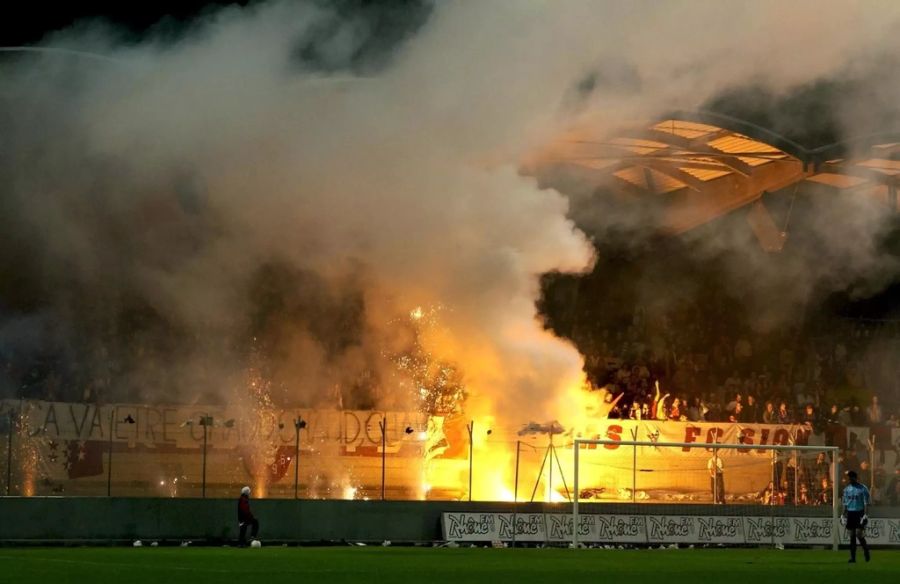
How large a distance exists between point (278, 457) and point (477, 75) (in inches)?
293

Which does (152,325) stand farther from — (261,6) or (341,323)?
(261,6)

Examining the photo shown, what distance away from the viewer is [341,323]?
103ft

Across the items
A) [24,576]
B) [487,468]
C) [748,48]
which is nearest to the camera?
[24,576]

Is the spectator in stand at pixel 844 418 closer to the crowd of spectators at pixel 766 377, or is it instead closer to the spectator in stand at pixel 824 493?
Result: the crowd of spectators at pixel 766 377

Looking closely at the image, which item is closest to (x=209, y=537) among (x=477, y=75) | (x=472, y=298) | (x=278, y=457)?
(x=278, y=457)

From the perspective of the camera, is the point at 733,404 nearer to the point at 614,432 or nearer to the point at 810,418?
the point at 810,418

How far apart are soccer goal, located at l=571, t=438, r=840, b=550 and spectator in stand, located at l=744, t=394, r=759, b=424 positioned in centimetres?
293

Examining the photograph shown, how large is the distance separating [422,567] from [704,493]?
11784 mm

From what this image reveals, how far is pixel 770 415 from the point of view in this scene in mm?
31812

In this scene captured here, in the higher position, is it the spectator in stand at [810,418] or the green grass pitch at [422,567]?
the spectator in stand at [810,418]

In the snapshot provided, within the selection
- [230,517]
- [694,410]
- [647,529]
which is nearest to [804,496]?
[647,529]

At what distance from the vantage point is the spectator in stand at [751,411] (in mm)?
31603

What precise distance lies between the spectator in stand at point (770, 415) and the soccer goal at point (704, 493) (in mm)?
2827

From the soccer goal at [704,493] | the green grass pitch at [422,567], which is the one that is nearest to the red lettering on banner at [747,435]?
the soccer goal at [704,493]
